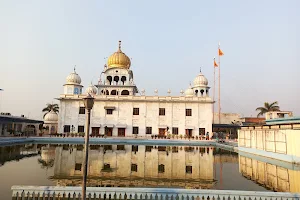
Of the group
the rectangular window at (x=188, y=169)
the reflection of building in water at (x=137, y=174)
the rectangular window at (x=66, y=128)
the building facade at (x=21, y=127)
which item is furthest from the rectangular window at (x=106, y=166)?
the building facade at (x=21, y=127)

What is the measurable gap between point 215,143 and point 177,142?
440cm

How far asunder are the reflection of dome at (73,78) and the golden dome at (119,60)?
5.74m

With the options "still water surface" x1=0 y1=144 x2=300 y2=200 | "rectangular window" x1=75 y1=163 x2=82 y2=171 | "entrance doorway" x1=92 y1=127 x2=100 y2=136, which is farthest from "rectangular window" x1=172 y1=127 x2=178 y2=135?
"rectangular window" x1=75 y1=163 x2=82 y2=171

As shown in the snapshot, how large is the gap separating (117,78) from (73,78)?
7.31 meters

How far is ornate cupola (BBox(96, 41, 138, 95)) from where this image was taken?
38.4 meters

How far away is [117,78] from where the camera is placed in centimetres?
3975

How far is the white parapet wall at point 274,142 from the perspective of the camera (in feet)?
46.6

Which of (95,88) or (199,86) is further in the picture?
(95,88)

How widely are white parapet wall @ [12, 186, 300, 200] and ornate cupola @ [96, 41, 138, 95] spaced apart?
3173 cm

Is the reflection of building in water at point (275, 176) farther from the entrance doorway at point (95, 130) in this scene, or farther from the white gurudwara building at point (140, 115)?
the entrance doorway at point (95, 130)

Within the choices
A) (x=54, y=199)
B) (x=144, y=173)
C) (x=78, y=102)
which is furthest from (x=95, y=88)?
(x=54, y=199)

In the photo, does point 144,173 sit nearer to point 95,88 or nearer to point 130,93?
point 130,93

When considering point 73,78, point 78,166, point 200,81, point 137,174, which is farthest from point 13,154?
point 200,81

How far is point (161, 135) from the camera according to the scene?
33.4m
